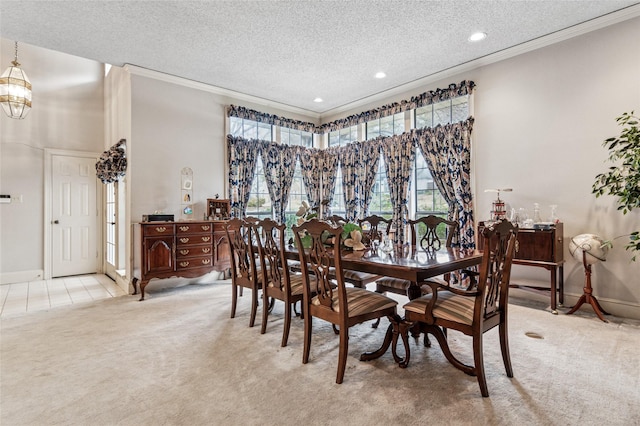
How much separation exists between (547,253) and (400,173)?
2303mm

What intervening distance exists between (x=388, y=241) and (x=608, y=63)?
119 inches

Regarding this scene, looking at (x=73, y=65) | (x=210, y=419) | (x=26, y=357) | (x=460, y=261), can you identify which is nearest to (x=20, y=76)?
(x=73, y=65)

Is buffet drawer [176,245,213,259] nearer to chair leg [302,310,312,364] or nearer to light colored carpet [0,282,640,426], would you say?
light colored carpet [0,282,640,426]

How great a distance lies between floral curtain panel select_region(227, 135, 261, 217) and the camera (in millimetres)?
5414

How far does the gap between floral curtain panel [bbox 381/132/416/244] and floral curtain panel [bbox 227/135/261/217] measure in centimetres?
226

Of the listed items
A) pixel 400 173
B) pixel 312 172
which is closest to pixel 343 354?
pixel 400 173

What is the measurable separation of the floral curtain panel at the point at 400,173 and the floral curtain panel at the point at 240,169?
2.26 metres

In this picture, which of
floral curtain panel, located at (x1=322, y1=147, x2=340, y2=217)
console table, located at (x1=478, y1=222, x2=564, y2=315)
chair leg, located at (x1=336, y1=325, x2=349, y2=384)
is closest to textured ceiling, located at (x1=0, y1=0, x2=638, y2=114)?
floral curtain panel, located at (x1=322, y1=147, x2=340, y2=217)

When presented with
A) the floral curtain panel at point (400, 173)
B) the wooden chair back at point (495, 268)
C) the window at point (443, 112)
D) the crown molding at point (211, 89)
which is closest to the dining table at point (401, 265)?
the wooden chair back at point (495, 268)

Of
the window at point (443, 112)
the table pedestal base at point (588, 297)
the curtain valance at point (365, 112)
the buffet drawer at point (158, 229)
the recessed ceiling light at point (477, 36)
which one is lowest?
the table pedestal base at point (588, 297)

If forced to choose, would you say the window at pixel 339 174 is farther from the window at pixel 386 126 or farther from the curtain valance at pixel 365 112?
the window at pixel 386 126

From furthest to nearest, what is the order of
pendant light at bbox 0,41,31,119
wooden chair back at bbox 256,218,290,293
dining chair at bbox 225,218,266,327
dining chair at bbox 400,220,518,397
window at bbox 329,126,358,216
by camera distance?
window at bbox 329,126,358,216 → pendant light at bbox 0,41,31,119 → dining chair at bbox 225,218,266,327 → wooden chair back at bbox 256,218,290,293 → dining chair at bbox 400,220,518,397

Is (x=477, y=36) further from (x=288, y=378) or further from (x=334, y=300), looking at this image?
(x=288, y=378)

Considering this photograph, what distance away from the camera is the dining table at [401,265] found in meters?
2.12
